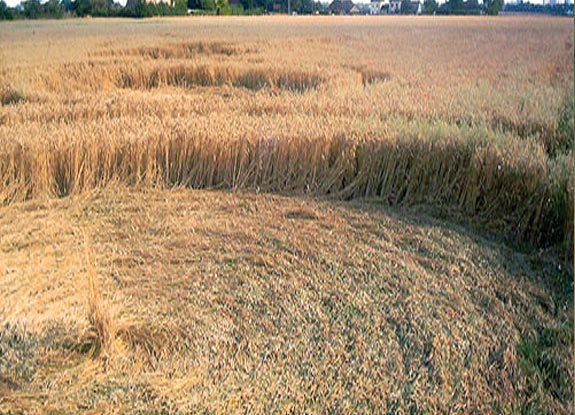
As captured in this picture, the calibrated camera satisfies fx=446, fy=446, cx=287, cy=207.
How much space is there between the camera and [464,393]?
1.58m

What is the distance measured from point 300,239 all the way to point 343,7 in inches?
108

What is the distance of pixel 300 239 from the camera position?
233 centimetres

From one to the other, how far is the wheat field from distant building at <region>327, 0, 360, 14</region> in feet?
1.76

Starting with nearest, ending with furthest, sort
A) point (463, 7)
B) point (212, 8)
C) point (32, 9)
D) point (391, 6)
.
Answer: point (463, 7), point (391, 6), point (32, 9), point (212, 8)

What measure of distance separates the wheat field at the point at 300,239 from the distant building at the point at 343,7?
54 centimetres

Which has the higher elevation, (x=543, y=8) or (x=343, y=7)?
(x=343, y=7)

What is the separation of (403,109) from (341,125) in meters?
0.65

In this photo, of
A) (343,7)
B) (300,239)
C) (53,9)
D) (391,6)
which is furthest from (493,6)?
(53,9)

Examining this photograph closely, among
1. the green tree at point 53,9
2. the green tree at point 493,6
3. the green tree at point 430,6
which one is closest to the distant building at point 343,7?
the green tree at point 430,6

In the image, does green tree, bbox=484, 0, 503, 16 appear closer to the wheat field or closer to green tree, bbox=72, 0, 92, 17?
the wheat field

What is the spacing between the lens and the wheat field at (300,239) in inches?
64.3

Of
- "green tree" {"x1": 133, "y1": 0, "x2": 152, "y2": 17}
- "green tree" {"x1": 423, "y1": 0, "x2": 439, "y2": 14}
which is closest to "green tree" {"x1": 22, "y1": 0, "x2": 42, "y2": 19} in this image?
"green tree" {"x1": 133, "y1": 0, "x2": 152, "y2": 17}

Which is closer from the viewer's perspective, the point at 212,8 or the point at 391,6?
the point at 391,6

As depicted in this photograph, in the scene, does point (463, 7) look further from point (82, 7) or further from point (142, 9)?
point (82, 7)
